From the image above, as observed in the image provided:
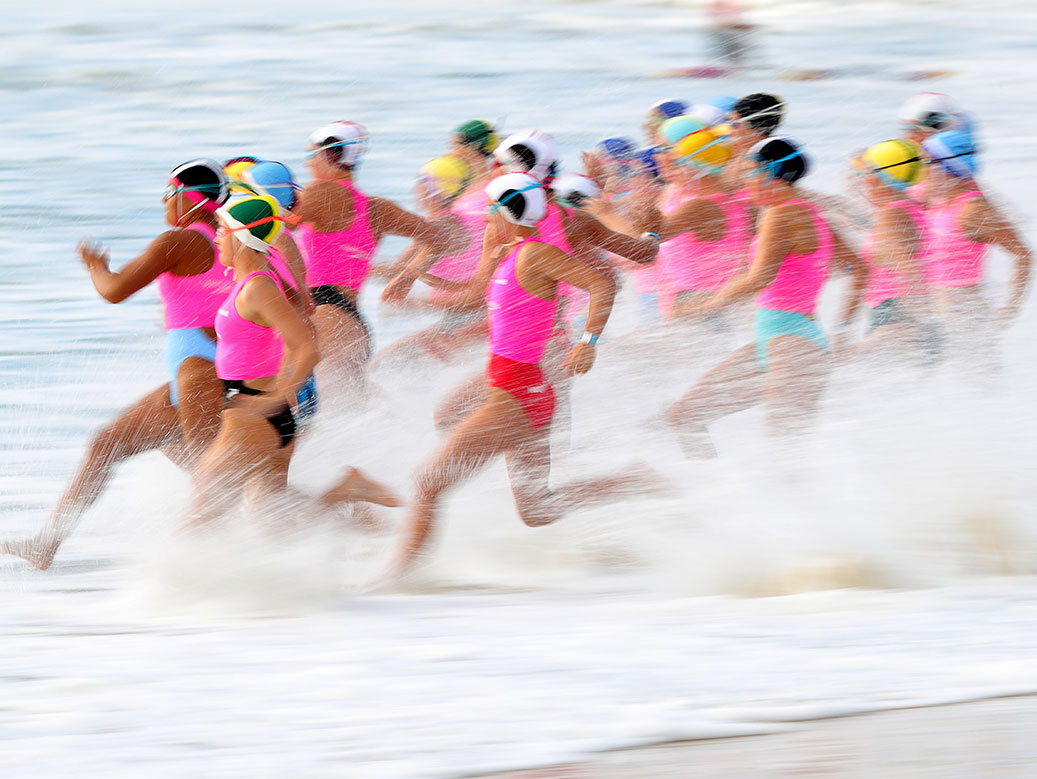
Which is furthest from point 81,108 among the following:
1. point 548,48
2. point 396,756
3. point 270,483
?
point 396,756

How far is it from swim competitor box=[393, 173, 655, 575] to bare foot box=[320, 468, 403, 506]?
263 mm

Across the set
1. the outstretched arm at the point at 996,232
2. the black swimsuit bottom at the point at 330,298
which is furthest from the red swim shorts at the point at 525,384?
the outstretched arm at the point at 996,232

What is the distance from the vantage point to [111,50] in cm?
2867

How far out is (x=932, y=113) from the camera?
25.7ft

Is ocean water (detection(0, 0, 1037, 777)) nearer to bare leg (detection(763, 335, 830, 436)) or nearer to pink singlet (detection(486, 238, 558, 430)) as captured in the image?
bare leg (detection(763, 335, 830, 436))

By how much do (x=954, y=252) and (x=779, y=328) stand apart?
124 cm

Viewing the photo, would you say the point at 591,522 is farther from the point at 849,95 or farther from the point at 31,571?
the point at 849,95

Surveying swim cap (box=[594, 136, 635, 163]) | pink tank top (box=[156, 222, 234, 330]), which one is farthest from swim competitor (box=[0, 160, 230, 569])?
swim cap (box=[594, 136, 635, 163])

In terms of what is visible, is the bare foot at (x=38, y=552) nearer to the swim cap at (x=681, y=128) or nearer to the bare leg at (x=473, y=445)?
the bare leg at (x=473, y=445)

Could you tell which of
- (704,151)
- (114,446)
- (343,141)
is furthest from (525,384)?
(343,141)

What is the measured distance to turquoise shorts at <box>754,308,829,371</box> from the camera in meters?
6.44

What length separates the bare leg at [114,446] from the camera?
5.97 metres

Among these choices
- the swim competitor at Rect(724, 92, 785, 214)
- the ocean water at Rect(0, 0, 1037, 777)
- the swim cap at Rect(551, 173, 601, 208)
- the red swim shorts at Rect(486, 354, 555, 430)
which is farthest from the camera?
the swim competitor at Rect(724, 92, 785, 214)

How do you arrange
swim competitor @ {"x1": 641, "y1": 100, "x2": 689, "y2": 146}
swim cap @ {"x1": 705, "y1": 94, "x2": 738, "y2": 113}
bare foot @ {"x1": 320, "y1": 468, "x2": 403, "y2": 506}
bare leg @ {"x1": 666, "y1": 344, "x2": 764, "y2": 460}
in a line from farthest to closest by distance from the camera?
swim competitor @ {"x1": 641, "y1": 100, "x2": 689, "y2": 146}
swim cap @ {"x1": 705, "y1": 94, "x2": 738, "y2": 113}
bare leg @ {"x1": 666, "y1": 344, "x2": 764, "y2": 460}
bare foot @ {"x1": 320, "y1": 468, "x2": 403, "y2": 506}
